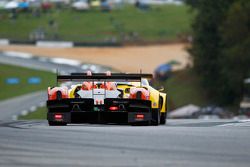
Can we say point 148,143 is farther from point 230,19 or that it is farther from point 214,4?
point 214,4

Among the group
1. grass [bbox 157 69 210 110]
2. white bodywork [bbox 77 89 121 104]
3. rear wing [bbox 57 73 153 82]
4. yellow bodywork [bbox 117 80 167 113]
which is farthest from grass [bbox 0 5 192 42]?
white bodywork [bbox 77 89 121 104]

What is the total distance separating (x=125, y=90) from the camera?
63.2 ft

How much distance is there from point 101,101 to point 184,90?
53.1 m

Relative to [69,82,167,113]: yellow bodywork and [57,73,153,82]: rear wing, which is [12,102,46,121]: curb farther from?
[57,73,153,82]: rear wing

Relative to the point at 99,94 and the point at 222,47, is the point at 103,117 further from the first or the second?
the point at 222,47

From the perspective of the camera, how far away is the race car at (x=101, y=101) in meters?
18.8

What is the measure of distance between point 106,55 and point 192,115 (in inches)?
1409

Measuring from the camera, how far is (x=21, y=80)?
74.4 m

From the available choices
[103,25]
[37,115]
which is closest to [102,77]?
[37,115]

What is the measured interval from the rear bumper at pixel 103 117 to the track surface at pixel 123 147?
2433 mm

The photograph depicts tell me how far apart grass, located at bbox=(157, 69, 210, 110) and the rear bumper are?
43.5 meters

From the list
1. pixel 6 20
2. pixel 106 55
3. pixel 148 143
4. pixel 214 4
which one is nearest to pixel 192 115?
pixel 214 4

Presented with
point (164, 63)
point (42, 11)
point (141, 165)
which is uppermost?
point (42, 11)

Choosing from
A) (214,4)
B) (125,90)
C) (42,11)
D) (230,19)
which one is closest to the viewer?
(125,90)
